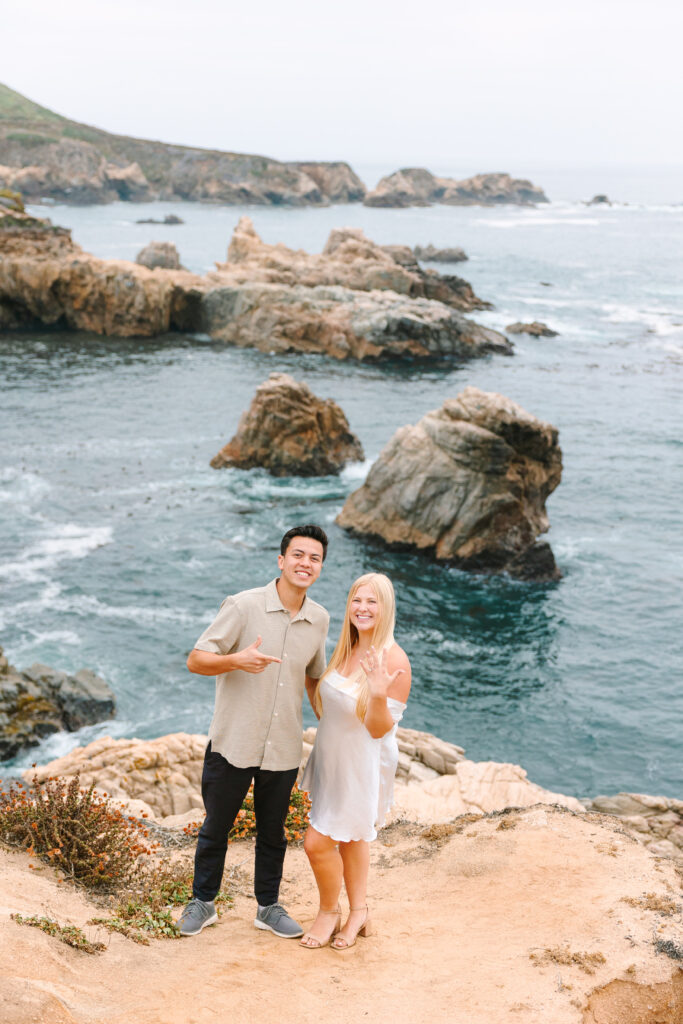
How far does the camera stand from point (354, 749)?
257 inches

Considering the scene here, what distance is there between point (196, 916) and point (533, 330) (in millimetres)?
62297

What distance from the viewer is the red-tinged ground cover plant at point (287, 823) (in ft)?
31.3

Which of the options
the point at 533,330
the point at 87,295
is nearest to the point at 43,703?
the point at 87,295

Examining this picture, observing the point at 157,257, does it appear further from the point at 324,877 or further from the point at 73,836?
the point at 324,877

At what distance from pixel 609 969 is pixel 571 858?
6.50 feet

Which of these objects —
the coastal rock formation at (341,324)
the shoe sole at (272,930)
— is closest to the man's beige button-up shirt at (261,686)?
the shoe sole at (272,930)

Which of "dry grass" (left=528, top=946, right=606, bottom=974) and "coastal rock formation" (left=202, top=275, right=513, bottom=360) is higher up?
"coastal rock formation" (left=202, top=275, right=513, bottom=360)

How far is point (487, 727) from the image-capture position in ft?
67.8

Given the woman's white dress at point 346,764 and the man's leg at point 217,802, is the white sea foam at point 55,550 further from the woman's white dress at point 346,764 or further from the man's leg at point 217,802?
the woman's white dress at point 346,764

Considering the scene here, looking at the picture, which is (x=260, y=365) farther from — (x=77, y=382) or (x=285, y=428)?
(x=285, y=428)

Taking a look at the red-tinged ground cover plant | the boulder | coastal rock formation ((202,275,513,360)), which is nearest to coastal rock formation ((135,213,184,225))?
the boulder

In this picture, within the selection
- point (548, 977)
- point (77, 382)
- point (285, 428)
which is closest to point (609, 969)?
point (548, 977)

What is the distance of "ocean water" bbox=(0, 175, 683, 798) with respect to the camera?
2112 centimetres

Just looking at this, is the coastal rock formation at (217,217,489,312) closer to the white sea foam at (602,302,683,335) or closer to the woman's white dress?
the white sea foam at (602,302,683,335)
